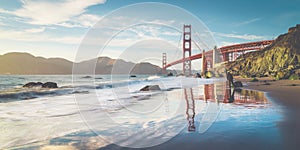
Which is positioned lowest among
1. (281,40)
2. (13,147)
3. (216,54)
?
(13,147)

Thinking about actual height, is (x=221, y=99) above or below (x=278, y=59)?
below

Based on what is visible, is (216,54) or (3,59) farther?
(3,59)

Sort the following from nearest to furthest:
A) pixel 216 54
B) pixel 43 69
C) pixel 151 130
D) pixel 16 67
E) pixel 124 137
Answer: pixel 124 137, pixel 151 130, pixel 216 54, pixel 16 67, pixel 43 69

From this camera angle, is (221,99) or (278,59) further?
(278,59)

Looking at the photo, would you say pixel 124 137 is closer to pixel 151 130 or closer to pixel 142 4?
pixel 151 130

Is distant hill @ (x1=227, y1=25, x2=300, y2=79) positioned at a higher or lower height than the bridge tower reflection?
higher

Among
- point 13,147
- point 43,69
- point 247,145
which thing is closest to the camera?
point 247,145

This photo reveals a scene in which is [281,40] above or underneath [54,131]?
above

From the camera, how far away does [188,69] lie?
27.5 meters

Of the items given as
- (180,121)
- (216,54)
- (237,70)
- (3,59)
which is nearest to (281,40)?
(237,70)

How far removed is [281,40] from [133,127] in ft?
115

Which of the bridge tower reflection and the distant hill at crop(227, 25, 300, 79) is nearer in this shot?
the bridge tower reflection

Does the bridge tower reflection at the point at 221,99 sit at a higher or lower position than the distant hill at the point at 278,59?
lower

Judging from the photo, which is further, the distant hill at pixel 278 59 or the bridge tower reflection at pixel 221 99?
the distant hill at pixel 278 59
